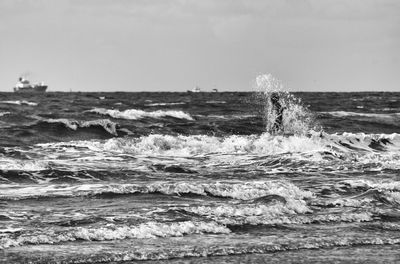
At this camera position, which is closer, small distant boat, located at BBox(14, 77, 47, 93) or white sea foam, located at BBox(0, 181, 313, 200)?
white sea foam, located at BBox(0, 181, 313, 200)

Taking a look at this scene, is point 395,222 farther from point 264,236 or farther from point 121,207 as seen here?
point 121,207

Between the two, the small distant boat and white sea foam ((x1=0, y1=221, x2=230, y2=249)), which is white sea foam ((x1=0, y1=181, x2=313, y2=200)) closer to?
white sea foam ((x1=0, y1=221, x2=230, y2=249))

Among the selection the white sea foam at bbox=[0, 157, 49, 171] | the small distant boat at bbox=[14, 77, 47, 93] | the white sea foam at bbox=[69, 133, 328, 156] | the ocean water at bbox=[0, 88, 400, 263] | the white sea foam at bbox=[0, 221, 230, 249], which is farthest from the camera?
the small distant boat at bbox=[14, 77, 47, 93]

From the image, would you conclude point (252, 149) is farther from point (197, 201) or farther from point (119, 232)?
point (119, 232)

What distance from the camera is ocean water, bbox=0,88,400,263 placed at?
10039 mm

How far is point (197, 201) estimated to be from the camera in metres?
13.9

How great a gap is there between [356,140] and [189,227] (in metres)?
18.2

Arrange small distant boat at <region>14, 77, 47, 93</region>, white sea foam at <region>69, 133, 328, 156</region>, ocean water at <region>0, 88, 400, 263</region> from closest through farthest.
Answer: ocean water at <region>0, 88, 400, 263</region> → white sea foam at <region>69, 133, 328, 156</region> → small distant boat at <region>14, 77, 47, 93</region>

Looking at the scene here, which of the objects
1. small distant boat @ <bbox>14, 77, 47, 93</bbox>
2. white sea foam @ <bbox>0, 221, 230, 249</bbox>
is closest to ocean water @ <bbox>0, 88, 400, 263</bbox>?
white sea foam @ <bbox>0, 221, 230, 249</bbox>

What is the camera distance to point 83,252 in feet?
31.9

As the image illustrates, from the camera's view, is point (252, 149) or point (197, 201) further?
point (252, 149)

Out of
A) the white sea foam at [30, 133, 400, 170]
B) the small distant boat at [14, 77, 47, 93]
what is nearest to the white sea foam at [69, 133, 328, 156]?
the white sea foam at [30, 133, 400, 170]

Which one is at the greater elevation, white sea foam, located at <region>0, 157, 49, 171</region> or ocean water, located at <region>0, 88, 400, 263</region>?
white sea foam, located at <region>0, 157, 49, 171</region>

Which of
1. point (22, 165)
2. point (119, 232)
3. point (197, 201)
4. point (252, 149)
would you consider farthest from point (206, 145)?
point (119, 232)
